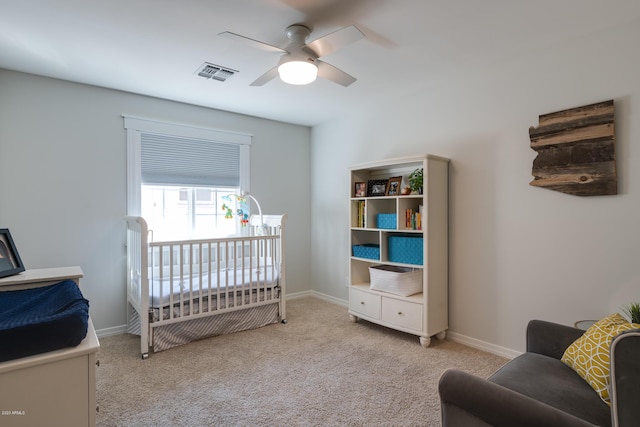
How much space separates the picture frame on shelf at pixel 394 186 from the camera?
10.5ft

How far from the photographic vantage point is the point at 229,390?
2.21m

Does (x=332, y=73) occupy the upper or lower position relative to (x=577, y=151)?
upper

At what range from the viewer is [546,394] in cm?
140

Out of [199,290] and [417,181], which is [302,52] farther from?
[199,290]

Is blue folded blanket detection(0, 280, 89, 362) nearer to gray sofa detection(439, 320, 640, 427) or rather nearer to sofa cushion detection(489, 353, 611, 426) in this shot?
gray sofa detection(439, 320, 640, 427)

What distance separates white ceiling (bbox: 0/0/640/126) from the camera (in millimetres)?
1943

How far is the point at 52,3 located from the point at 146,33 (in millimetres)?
485

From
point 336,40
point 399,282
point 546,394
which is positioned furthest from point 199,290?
point 546,394

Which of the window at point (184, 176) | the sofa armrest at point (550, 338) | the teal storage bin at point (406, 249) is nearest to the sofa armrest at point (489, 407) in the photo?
the sofa armrest at point (550, 338)

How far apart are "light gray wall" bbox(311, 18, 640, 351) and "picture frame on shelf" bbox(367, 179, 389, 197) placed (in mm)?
377

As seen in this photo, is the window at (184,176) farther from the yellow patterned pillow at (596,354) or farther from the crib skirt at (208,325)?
the yellow patterned pillow at (596,354)

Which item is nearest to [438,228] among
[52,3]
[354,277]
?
[354,277]

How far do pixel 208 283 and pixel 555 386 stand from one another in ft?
8.52

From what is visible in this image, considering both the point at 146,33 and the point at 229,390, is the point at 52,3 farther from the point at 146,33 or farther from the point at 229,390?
the point at 229,390
